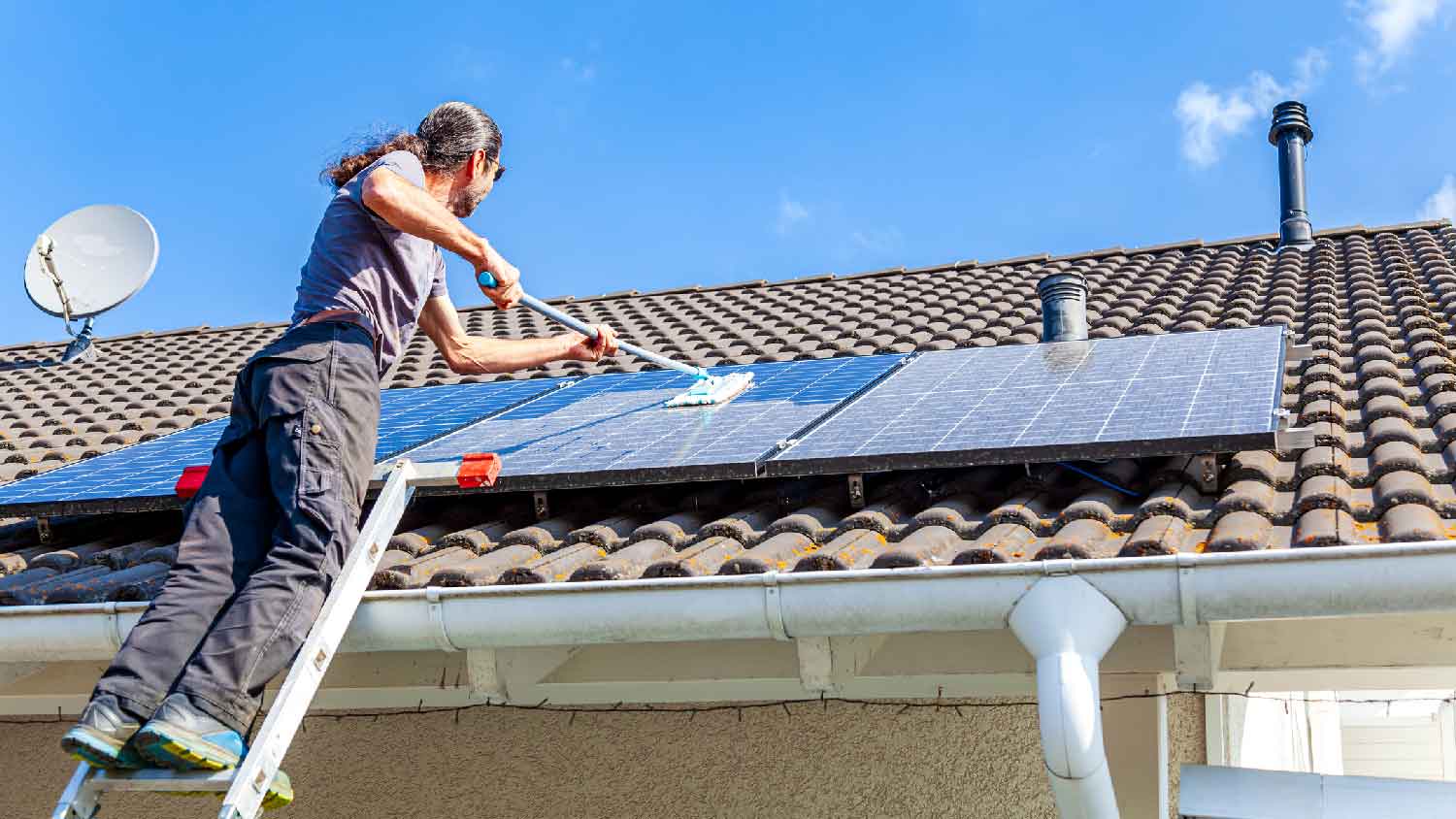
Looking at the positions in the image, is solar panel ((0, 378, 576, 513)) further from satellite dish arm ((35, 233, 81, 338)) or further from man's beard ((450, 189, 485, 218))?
satellite dish arm ((35, 233, 81, 338))

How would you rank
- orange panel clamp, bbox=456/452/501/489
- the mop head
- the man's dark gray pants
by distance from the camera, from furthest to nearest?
the mop head < orange panel clamp, bbox=456/452/501/489 < the man's dark gray pants

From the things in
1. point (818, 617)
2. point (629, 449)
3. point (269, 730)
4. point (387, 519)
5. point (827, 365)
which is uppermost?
point (827, 365)

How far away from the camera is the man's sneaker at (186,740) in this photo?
3.24m

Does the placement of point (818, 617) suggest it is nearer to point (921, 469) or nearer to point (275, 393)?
point (921, 469)

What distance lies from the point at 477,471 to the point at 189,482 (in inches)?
45.6

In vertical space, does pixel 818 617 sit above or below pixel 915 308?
below

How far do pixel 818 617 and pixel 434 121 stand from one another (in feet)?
6.64

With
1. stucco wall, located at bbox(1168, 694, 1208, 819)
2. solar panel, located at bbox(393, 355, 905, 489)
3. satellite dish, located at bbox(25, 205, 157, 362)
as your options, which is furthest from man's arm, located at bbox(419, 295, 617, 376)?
satellite dish, located at bbox(25, 205, 157, 362)

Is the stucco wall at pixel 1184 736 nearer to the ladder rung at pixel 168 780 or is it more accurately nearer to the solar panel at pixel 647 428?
the solar panel at pixel 647 428

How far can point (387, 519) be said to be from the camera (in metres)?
4.16

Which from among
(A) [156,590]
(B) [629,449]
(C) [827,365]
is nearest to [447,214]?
(B) [629,449]

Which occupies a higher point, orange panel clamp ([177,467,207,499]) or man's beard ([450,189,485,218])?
man's beard ([450,189,485,218])

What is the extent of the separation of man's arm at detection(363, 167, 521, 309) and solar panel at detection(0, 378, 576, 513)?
1163 mm

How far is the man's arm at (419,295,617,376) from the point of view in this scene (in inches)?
193
